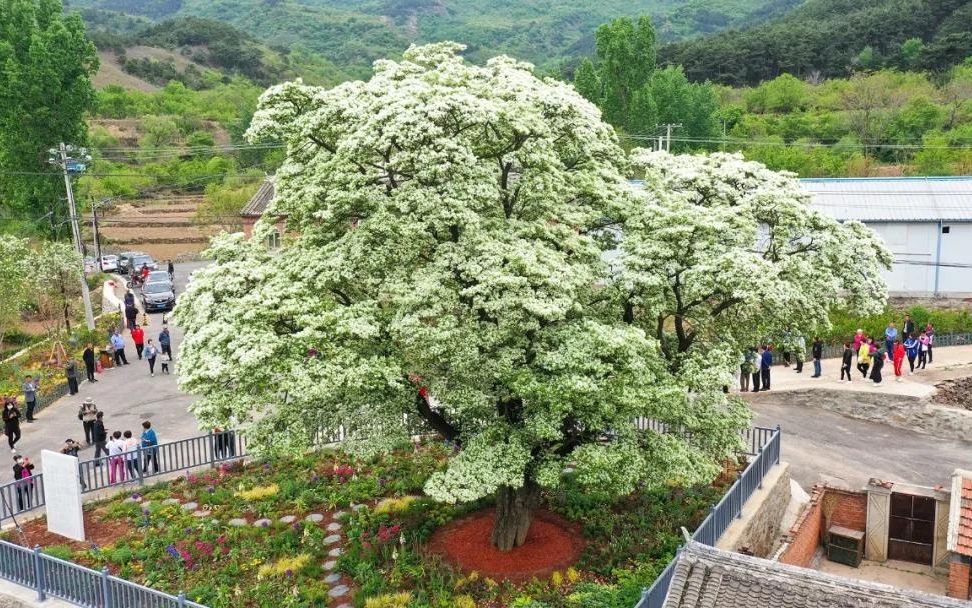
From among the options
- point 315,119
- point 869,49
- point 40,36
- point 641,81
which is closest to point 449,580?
point 315,119

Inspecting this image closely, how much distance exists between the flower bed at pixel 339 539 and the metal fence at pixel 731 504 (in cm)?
105

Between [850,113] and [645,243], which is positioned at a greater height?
[850,113]

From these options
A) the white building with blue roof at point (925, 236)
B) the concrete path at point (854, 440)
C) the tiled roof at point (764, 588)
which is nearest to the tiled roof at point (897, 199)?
the white building with blue roof at point (925, 236)

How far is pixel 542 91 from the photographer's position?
49.8ft

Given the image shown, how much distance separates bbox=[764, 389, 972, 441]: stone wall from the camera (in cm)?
2516

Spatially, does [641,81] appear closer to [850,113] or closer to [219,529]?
[850,113]

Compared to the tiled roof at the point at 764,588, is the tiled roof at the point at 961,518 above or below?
below

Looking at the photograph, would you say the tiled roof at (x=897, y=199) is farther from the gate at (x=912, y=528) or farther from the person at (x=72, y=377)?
the person at (x=72, y=377)

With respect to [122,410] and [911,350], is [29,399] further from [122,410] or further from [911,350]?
[911,350]

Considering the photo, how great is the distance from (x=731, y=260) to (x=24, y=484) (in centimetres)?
1563

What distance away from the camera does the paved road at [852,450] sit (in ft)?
72.9

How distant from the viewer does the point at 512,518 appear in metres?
17.1

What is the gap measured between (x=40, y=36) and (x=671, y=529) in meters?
40.4

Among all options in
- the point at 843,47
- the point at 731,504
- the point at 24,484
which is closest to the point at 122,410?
the point at 24,484
